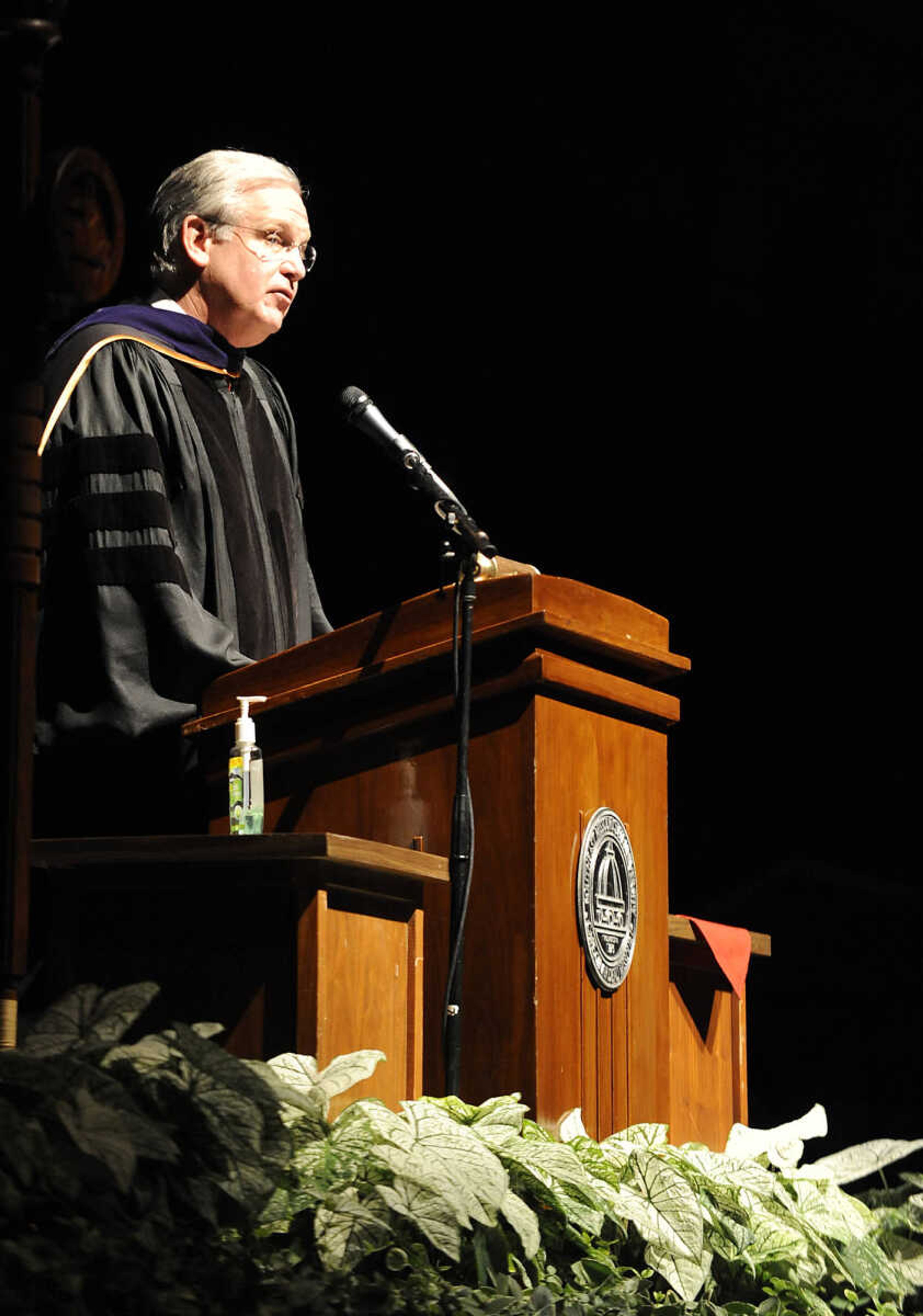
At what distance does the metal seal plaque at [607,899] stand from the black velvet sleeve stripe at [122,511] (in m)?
0.95

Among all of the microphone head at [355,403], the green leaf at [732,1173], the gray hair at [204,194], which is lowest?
the green leaf at [732,1173]

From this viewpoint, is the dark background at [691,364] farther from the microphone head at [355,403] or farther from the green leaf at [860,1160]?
the microphone head at [355,403]

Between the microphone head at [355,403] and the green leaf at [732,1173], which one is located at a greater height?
the microphone head at [355,403]

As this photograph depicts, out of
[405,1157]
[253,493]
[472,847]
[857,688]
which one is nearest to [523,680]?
[472,847]

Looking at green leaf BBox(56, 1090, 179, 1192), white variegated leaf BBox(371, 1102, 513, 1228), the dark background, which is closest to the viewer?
green leaf BBox(56, 1090, 179, 1192)

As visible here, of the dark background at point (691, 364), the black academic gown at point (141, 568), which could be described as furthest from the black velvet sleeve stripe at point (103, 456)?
→ the dark background at point (691, 364)

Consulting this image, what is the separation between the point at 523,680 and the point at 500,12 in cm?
307

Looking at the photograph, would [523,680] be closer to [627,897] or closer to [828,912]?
[627,897]

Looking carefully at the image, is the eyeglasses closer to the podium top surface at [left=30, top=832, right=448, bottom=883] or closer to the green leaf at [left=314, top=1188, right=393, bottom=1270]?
the podium top surface at [left=30, top=832, right=448, bottom=883]

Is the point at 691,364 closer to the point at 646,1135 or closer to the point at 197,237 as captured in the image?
the point at 197,237

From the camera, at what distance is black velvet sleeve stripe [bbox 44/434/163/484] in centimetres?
334

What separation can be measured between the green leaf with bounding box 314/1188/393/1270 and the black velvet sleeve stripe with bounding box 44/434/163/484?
1536 mm

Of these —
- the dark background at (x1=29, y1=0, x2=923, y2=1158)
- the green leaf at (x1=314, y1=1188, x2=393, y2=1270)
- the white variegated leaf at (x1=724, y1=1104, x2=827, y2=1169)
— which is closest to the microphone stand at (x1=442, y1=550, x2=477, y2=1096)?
the green leaf at (x1=314, y1=1188, x2=393, y2=1270)

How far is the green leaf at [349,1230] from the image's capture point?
7.16ft
